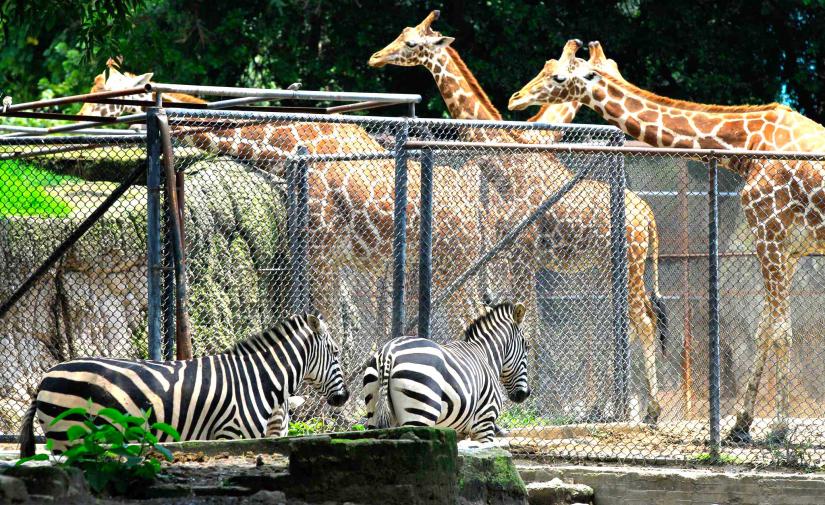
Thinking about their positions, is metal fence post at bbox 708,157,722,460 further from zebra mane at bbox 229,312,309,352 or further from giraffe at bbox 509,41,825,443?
zebra mane at bbox 229,312,309,352

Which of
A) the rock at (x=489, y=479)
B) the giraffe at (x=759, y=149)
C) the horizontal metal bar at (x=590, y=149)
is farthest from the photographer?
the giraffe at (x=759, y=149)

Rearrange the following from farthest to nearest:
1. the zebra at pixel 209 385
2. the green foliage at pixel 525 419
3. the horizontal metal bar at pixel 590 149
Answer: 1. the green foliage at pixel 525 419
2. the horizontal metal bar at pixel 590 149
3. the zebra at pixel 209 385

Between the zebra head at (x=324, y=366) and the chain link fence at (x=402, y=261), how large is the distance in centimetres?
58

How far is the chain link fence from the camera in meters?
8.80

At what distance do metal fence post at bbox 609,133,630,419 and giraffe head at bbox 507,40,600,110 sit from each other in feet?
7.17

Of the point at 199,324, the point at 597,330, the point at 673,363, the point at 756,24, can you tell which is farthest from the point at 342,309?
the point at 756,24

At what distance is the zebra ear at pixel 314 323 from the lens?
768 centimetres

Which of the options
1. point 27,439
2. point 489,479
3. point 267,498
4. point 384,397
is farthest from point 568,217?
point 267,498

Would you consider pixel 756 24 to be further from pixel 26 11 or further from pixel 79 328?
pixel 26 11

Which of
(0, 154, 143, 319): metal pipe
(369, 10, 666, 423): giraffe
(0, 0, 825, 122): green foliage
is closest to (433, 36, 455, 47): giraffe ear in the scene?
(369, 10, 666, 423): giraffe

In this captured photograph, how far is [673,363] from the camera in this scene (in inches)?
508

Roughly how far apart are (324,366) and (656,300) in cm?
472

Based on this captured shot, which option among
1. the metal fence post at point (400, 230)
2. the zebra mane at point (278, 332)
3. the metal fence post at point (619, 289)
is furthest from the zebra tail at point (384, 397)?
the metal fence post at point (619, 289)

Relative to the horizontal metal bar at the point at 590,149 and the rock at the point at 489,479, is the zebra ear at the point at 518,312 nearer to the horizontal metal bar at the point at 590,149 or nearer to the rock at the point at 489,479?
the horizontal metal bar at the point at 590,149
